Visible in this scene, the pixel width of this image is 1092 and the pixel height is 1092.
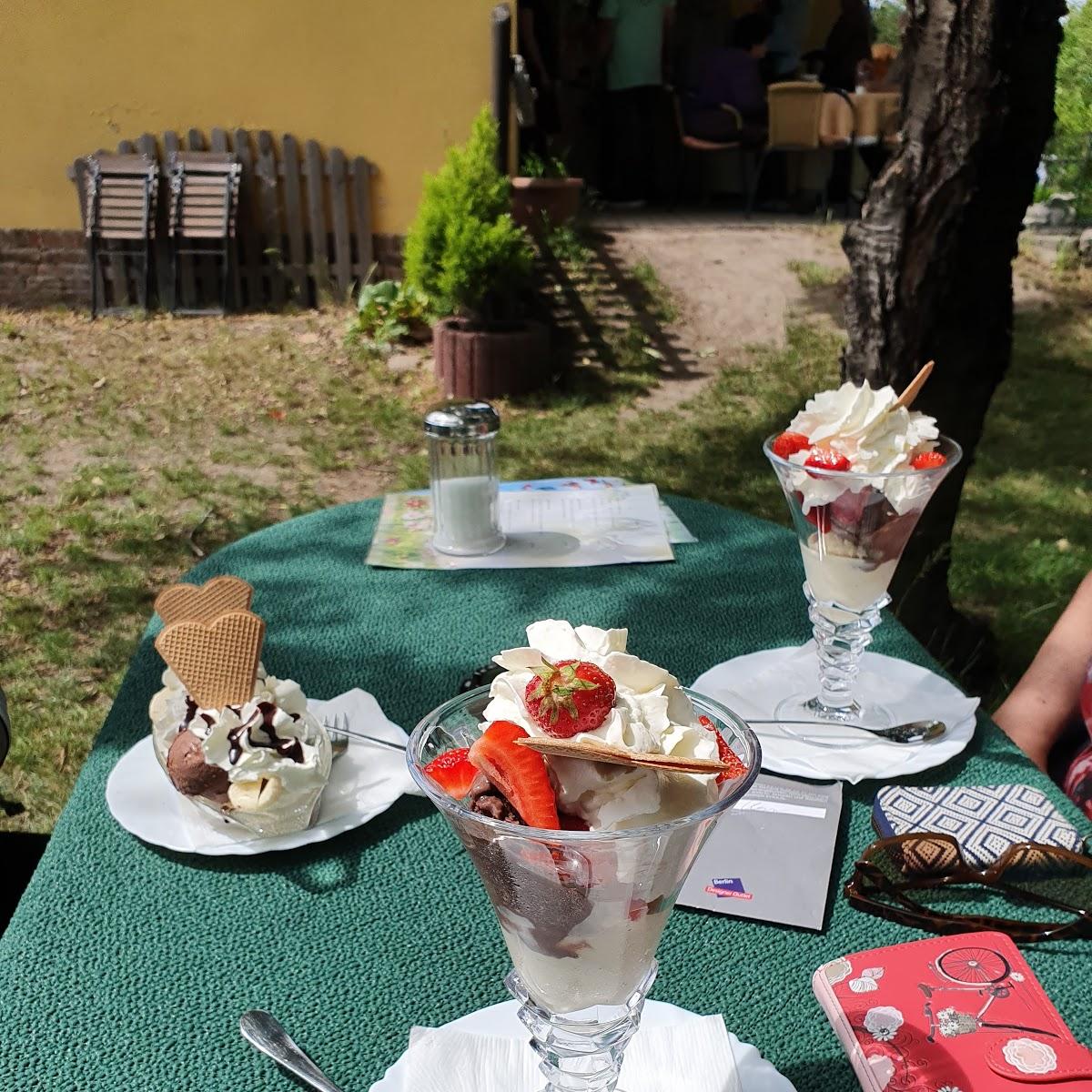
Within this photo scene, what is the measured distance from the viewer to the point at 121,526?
4.34m

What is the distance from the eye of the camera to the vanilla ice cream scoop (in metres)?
1.19

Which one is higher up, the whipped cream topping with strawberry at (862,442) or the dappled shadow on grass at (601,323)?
the whipped cream topping with strawberry at (862,442)

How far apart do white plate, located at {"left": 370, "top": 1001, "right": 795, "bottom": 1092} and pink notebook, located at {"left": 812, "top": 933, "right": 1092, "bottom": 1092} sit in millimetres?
78

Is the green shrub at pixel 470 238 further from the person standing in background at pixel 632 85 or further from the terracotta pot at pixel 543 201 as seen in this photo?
the person standing in background at pixel 632 85

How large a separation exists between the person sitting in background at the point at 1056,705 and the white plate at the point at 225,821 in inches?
44.5

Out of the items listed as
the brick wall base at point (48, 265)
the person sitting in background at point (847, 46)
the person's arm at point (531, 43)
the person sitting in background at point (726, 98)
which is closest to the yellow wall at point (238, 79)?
the brick wall base at point (48, 265)

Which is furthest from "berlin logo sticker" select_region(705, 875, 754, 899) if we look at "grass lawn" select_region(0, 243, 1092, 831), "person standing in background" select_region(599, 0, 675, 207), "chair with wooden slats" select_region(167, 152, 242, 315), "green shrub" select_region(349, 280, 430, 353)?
"person standing in background" select_region(599, 0, 675, 207)

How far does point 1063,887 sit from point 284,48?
283 inches

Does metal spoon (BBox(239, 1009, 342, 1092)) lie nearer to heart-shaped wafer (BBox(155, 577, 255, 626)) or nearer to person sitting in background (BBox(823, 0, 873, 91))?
heart-shaped wafer (BBox(155, 577, 255, 626))

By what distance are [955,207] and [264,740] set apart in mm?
2327

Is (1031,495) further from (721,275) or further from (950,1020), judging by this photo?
(950,1020)

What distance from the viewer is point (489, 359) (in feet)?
18.8

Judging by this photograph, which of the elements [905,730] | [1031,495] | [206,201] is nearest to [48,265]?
[206,201]

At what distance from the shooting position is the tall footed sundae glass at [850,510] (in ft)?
4.64
